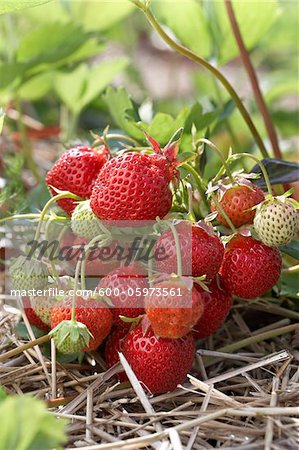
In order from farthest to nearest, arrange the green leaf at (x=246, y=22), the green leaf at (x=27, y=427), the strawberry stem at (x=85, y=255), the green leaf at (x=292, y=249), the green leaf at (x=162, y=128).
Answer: the green leaf at (x=246, y=22)
the green leaf at (x=162, y=128)
the green leaf at (x=292, y=249)
the strawberry stem at (x=85, y=255)
the green leaf at (x=27, y=427)

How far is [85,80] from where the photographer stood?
171cm

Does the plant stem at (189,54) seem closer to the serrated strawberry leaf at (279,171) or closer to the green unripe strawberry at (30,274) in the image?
the serrated strawberry leaf at (279,171)

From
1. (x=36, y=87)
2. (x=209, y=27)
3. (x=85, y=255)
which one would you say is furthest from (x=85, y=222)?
(x=36, y=87)

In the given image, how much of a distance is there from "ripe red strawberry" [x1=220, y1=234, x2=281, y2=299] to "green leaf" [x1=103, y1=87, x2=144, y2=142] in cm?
30

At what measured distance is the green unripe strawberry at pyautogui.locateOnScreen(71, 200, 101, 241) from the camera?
0.97 metres

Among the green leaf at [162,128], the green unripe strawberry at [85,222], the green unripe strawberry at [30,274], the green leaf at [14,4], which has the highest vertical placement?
the green leaf at [14,4]

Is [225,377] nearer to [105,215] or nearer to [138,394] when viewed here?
[138,394]

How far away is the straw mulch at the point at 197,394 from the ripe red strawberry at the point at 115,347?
0.05 ft

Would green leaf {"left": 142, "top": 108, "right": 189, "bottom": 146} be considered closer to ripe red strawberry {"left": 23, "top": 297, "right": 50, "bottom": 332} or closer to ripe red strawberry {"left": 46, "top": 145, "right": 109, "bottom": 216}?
ripe red strawberry {"left": 46, "top": 145, "right": 109, "bottom": 216}

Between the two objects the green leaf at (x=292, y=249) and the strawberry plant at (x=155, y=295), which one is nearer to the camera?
the strawberry plant at (x=155, y=295)

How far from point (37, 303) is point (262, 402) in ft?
1.13

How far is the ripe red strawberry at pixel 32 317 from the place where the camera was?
1.05m

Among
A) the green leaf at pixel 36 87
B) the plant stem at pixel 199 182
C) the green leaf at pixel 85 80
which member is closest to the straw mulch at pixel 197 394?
the plant stem at pixel 199 182

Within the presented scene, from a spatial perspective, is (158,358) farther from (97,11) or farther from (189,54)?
(97,11)
